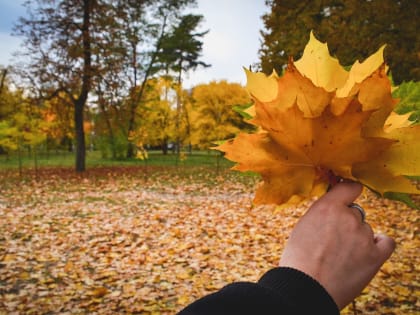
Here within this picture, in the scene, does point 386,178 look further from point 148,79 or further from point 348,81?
point 148,79

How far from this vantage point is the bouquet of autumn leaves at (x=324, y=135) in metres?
0.60

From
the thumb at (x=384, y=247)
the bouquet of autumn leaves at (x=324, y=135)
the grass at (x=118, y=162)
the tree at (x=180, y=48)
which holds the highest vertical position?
the tree at (x=180, y=48)

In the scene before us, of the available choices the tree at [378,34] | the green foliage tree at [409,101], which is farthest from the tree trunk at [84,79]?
the green foliage tree at [409,101]

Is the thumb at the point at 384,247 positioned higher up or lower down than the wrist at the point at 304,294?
higher up

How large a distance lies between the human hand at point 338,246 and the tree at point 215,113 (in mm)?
21781

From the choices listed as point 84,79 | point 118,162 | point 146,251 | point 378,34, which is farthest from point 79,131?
point 378,34

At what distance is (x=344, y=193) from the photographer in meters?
0.65

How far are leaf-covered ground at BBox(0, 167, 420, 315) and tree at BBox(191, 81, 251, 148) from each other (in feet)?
40.8

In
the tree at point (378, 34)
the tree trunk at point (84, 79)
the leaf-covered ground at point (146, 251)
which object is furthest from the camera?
the tree trunk at point (84, 79)

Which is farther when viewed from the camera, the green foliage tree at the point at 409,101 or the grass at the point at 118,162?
the grass at the point at 118,162

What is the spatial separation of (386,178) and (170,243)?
6279 millimetres

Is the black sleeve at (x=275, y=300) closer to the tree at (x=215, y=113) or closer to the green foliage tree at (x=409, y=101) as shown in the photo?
the green foliage tree at (x=409, y=101)

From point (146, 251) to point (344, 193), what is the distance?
589 centimetres

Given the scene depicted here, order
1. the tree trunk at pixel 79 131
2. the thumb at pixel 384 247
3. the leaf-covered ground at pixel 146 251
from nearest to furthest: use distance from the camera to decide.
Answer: the thumb at pixel 384 247 → the leaf-covered ground at pixel 146 251 → the tree trunk at pixel 79 131
